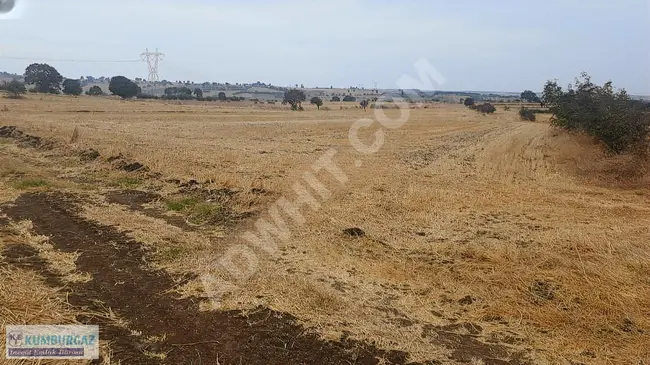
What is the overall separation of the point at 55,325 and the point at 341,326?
9.36 ft

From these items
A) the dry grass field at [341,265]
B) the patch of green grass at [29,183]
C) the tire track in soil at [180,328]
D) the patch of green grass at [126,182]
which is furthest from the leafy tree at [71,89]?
the tire track in soil at [180,328]

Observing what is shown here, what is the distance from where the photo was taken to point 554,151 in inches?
719

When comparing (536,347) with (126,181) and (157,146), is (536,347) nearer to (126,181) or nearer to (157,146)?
(126,181)

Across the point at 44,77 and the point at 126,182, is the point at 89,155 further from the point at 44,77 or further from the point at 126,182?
the point at 44,77

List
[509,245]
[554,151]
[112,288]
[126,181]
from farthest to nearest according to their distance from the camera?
[554,151], [126,181], [509,245], [112,288]

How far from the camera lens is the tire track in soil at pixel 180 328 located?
160 inches

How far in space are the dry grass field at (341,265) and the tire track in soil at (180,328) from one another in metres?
0.02

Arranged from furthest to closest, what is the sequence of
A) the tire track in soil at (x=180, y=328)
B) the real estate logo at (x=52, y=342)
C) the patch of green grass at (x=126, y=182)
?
the patch of green grass at (x=126, y=182) < the tire track in soil at (x=180, y=328) < the real estate logo at (x=52, y=342)

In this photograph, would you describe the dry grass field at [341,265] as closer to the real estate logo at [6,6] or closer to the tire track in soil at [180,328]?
the tire track in soil at [180,328]

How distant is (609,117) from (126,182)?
15286mm

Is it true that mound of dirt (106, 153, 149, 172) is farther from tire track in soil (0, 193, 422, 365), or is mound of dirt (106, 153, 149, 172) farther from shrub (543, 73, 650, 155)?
shrub (543, 73, 650, 155)

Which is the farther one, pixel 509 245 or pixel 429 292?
pixel 509 245

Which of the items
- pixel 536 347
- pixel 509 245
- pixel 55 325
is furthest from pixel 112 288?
pixel 509 245

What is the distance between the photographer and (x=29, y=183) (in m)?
10.2
